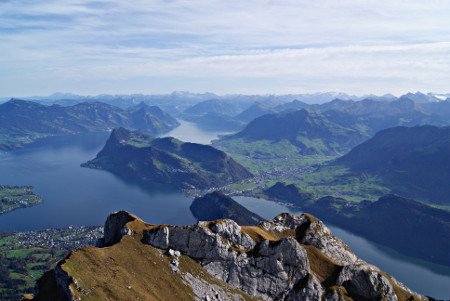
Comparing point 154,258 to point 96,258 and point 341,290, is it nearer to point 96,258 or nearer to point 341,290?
point 96,258

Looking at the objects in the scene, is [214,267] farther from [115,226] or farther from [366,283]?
[366,283]

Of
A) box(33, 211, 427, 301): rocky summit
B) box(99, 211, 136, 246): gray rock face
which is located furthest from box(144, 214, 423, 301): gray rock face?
box(99, 211, 136, 246): gray rock face

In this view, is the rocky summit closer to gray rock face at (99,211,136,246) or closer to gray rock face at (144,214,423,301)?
gray rock face at (144,214,423,301)

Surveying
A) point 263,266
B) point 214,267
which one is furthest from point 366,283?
point 214,267

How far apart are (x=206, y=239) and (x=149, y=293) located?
19.4m

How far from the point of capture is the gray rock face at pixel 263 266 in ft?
323

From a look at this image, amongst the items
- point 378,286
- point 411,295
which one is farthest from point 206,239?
point 411,295

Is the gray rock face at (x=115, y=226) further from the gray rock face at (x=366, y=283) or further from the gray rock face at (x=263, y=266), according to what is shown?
the gray rock face at (x=366, y=283)

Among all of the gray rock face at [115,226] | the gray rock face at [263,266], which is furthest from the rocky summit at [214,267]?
the gray rock face at [115,226]

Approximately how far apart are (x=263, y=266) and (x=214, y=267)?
1123cm

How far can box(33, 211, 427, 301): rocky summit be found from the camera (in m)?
86.5

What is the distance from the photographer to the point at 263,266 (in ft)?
332

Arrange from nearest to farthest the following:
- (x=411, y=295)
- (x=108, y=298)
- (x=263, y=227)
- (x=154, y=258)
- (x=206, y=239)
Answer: (x=108, y=298) < (x=154, y=258) < (x=206, y=239) < (x=411, y=295) < (x=263, y=227)

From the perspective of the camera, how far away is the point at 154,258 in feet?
307
